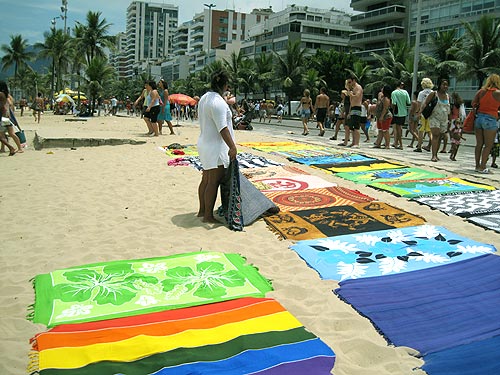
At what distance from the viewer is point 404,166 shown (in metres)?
8.83

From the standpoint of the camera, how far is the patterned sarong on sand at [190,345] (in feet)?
8.30

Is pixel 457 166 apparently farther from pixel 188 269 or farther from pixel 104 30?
pixel 104 30

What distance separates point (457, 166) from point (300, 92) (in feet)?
158

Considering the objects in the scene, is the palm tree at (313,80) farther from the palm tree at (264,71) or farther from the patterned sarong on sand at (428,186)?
the patterned sarong on sand at (428,186)

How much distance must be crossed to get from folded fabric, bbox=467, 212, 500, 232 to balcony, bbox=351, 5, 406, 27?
5585cm

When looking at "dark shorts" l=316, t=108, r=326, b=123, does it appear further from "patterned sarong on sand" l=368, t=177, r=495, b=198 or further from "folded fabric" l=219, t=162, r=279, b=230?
"folded fabric" l=219, t=162, r=279, b=230

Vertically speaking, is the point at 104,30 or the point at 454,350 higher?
the point at 104,30

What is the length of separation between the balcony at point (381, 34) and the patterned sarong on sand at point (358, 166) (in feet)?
169

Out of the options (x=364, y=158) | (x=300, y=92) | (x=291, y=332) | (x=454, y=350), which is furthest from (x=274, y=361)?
(x=300, y=92)

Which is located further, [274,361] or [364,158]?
[364,158]

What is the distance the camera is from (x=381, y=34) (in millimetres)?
56625

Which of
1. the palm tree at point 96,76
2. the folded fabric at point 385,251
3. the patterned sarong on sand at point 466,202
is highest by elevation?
the palm tree at point 96,76

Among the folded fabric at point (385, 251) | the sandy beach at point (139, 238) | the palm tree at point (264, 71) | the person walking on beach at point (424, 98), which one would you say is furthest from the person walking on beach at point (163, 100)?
the palm tree at point (264, 71)

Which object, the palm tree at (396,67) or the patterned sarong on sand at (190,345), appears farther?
the palm tree at (396,67)
